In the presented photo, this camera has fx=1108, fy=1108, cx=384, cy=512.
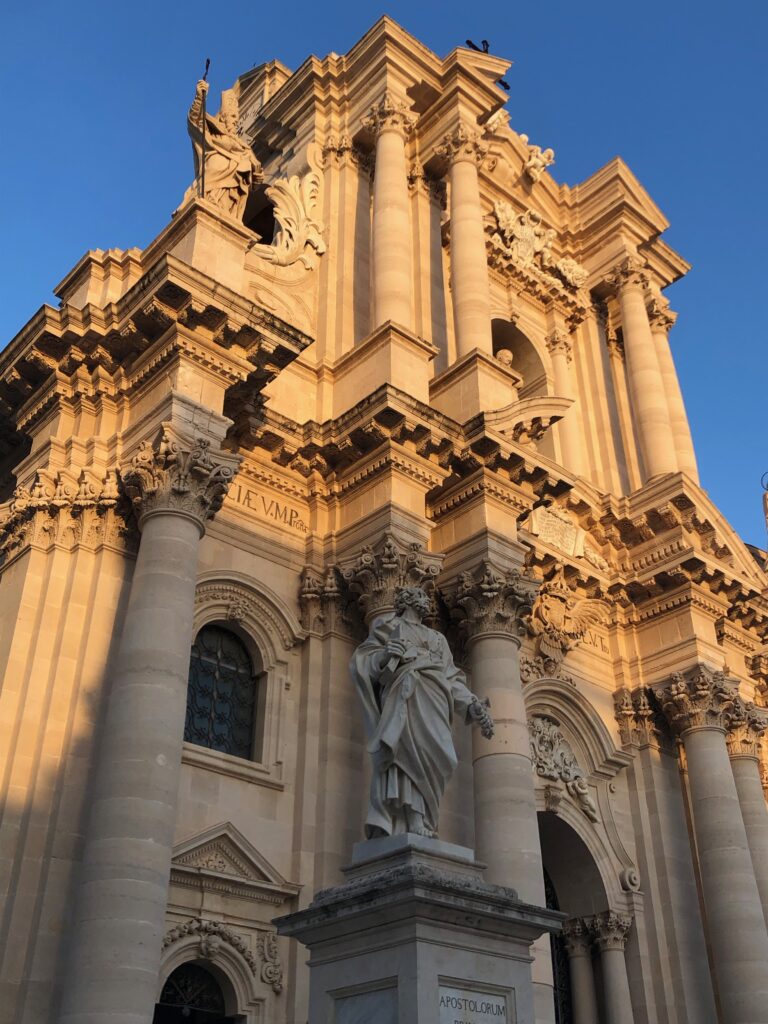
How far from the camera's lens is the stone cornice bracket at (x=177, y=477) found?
42.8 feet

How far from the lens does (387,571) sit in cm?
1516

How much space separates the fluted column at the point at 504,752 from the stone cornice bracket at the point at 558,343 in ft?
32.1

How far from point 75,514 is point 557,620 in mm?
9135

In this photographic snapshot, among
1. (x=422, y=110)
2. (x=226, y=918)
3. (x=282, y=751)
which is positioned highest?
(x=422, y=110)

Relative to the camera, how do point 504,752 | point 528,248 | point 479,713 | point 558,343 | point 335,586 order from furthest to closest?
point 528,248 → point 558,343 → point 335,586 → point 504,752 → point 479,713

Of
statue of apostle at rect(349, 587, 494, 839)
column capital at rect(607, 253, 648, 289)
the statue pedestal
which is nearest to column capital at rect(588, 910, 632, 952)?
statue of apostle at rect(349, 587, 494, 839)

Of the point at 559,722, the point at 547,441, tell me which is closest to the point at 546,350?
the point at 547,441

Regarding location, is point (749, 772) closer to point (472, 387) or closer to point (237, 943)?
point (472, 387)

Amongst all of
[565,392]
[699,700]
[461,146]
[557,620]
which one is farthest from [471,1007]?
[565,392]

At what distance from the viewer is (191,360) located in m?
14.1

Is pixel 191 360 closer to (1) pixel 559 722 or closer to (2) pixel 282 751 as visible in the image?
(2) pixel 282 751

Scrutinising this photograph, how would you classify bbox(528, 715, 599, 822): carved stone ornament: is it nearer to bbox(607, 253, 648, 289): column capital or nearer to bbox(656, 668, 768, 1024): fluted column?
bbox(656, 668, 768, 1024): fluted column

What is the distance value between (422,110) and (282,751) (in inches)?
561

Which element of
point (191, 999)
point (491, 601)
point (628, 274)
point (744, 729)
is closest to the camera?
point (191, 999)
